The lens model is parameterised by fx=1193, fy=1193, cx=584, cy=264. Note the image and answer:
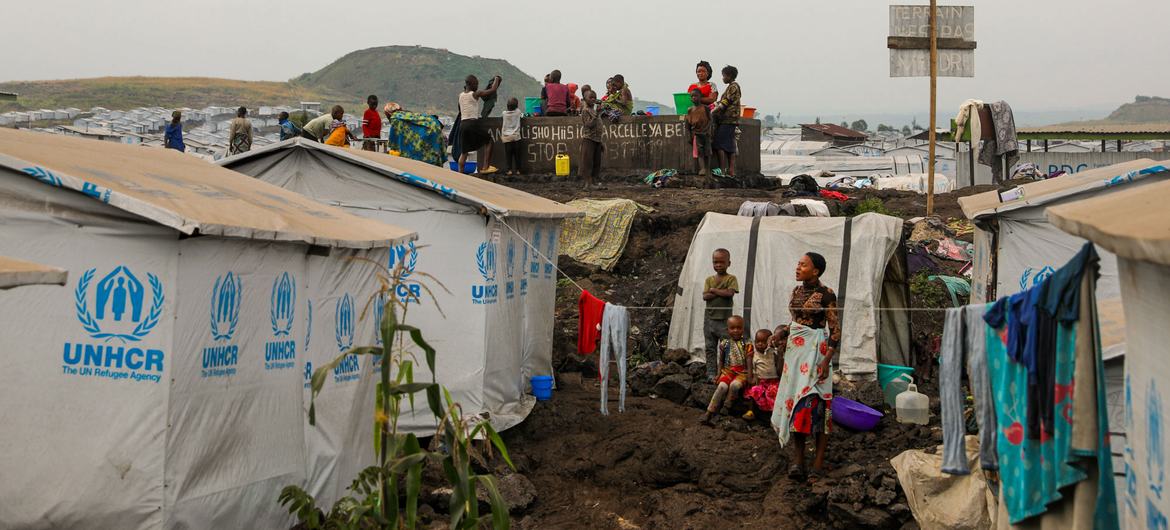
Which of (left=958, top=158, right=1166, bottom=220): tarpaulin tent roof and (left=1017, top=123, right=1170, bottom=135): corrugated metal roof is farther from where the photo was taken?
(left=1017, top=123, right=1170, bottom=135): corrugated metal roof

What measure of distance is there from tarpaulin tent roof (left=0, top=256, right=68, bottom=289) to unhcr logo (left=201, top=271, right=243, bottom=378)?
6.49 feet

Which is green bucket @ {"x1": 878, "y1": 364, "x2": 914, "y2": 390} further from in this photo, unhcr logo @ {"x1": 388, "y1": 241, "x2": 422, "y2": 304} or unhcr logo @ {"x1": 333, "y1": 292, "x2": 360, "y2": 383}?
unhcr logo @ {"x1": 333, "y1": 292, "x2": 360, "y2": 383}

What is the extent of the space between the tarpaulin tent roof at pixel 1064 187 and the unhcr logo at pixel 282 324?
5.85 m

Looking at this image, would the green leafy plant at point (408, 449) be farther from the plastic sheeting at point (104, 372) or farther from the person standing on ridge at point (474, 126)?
the person standing on ridge at point (474, 126)

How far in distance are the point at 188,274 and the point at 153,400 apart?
26.4 inches

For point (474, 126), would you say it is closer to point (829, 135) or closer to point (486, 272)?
point (486, 272)

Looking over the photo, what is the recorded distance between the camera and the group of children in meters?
18.3

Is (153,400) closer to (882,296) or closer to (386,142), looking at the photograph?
(882,296)

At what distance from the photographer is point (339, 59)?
3445 inches

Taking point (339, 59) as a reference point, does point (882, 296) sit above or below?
below

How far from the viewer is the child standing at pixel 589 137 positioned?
19250mm

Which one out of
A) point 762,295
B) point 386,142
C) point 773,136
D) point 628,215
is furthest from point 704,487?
point 773,136

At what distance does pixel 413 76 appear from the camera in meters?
79.1

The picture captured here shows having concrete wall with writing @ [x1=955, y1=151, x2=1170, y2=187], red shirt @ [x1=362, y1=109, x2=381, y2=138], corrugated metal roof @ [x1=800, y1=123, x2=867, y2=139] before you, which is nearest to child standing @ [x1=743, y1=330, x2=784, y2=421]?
red shirt @ [x1=362, y1=109, x2=381, y2=138]
